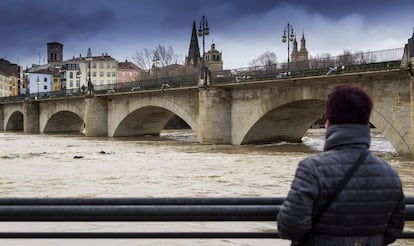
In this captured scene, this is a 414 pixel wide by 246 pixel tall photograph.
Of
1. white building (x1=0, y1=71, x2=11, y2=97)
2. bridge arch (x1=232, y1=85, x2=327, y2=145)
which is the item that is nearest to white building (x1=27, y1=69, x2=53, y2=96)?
white building (x1=0, y1=71, x2=11, y2=97)

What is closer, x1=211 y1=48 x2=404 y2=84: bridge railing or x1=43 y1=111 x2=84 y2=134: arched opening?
x1=211 y1=48 x2=404 y2=84: bridge railing

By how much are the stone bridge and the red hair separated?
1938cm

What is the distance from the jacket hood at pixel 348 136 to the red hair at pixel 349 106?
0.03 meters

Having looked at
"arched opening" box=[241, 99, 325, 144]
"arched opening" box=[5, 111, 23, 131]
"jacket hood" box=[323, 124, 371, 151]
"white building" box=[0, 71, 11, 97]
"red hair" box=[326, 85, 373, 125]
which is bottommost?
"arched opening" box=[5, 111, 23, 131]

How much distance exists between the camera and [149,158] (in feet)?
76.3

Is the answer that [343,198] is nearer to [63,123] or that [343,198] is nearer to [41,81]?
[63,123]

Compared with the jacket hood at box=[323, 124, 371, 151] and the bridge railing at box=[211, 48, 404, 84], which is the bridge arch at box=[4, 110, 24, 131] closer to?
the bridge railing at box=[211, 48, 404, 84]

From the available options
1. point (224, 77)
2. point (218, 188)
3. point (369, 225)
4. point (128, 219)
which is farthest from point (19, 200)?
point (224, 77)

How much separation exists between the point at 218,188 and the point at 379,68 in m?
11.8

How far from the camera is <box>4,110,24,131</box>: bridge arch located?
228 ft

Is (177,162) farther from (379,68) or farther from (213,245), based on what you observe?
(213,245)

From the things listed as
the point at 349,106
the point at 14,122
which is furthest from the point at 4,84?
the point at 349,106

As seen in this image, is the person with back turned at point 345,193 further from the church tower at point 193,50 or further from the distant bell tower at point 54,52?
the distant bell tower at point 54,52

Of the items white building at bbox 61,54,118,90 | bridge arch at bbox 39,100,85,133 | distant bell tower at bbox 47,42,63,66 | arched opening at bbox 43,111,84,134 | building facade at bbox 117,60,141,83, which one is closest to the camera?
bridge arch at bbox 39,100,85,133
